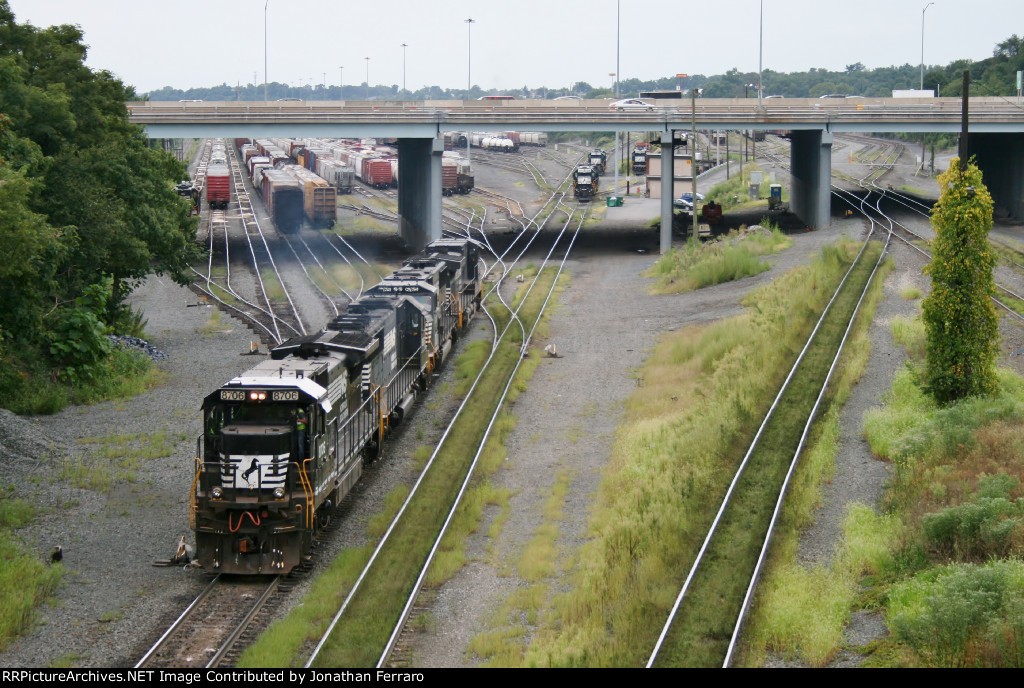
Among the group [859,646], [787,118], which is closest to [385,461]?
[859,646]

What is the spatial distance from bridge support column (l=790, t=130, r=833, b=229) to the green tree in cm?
3543

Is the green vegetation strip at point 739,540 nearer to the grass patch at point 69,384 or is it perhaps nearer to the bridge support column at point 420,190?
the grass patch at point 69,384

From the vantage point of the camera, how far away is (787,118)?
59.3 metres

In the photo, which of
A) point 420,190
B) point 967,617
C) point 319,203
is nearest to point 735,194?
point 420,190

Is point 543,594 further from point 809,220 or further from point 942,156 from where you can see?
point 942,156

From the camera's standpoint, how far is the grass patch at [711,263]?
1853 inches

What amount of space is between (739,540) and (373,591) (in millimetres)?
6698

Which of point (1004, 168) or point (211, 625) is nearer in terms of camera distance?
point (211, 625)

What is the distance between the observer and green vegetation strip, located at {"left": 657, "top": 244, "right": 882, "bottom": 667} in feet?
50.7

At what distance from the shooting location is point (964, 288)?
24516 mm

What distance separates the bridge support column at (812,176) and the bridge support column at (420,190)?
21.8 meters

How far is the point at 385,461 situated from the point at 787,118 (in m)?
41.8

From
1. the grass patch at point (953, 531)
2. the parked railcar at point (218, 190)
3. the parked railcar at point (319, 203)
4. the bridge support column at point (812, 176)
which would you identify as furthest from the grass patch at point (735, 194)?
the grass patch at point (953, 531)

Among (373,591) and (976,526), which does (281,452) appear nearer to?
(373,591)
